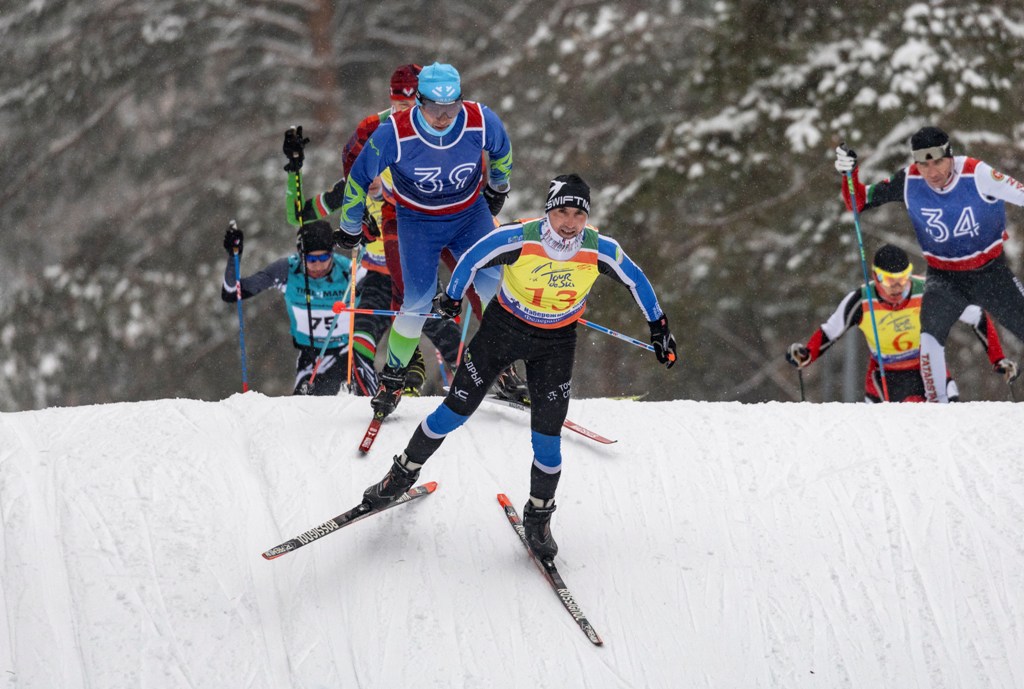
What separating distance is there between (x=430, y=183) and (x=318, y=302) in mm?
2758

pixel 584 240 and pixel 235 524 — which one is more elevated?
pixel 584 240

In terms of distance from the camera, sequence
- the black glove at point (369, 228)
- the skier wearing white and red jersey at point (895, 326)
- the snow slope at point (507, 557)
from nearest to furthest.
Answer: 1. the snow slope at point (507, 557)
2. the black glove at point (369, 228)
3. the skier wearing white and red jersey at point (895, 326)

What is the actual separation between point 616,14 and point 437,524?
32.8 feet

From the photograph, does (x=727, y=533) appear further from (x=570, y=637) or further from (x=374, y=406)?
(x=374, y=406)

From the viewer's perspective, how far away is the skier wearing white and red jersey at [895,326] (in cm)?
779

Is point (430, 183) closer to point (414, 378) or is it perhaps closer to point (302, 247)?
point (414, 378)

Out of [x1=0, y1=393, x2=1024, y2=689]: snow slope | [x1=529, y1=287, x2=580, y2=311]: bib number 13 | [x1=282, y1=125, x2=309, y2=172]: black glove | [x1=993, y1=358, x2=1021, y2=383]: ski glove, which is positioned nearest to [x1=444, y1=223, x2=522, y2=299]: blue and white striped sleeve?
[x1=529, y1=287, x2=580, y2=311]: bib number 13

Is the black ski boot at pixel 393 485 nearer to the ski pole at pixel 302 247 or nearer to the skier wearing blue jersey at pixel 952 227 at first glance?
the ski pole at pixel 302 247

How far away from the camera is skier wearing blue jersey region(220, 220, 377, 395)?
7891mm

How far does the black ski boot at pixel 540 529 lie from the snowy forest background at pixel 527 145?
313 inches

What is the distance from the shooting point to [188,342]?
50.2ft

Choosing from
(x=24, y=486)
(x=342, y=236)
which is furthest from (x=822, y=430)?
(x=24, y=486)

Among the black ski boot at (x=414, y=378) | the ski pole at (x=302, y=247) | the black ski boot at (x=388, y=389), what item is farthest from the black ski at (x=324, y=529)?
the ski pole at (x=302, y=247)

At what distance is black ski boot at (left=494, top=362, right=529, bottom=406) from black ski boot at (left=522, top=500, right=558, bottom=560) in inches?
59.5
